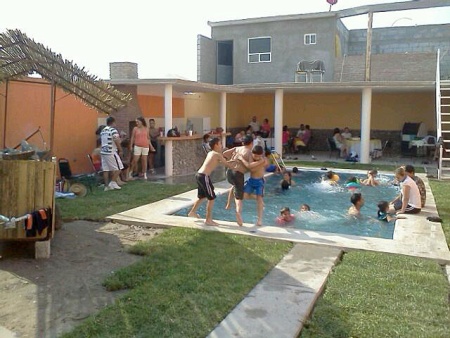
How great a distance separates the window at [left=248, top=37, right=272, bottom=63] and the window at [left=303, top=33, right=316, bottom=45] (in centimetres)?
196

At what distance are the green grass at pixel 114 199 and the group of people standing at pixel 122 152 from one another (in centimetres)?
38

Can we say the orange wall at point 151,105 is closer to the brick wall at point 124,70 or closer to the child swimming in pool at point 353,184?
the brick wall at point 124,70

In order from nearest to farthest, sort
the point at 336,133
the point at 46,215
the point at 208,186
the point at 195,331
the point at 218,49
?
the point at 195,331, the point at 46,215, the point at 208,186, the point at 336,133, the point at 218,49

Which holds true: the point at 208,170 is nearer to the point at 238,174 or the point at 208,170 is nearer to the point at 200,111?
the point at 238,174

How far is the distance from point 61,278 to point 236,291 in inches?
79.7

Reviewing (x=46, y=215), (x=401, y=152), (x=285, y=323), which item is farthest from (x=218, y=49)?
(x=285, y=323)

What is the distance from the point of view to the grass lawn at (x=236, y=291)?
4.09 meters

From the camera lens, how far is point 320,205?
11.1 metres

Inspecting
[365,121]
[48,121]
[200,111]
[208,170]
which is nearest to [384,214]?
[208,170]

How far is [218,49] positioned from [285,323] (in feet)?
79.8

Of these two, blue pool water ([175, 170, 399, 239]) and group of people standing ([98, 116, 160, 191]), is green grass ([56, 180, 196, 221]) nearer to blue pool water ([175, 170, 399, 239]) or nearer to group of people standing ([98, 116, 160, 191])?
group of people standing ([98, 116, 160, 191])

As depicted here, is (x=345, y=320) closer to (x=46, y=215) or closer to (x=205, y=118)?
(x=46, y=215)

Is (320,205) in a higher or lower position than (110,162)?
lower

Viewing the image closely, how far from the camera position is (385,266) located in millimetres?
5730
